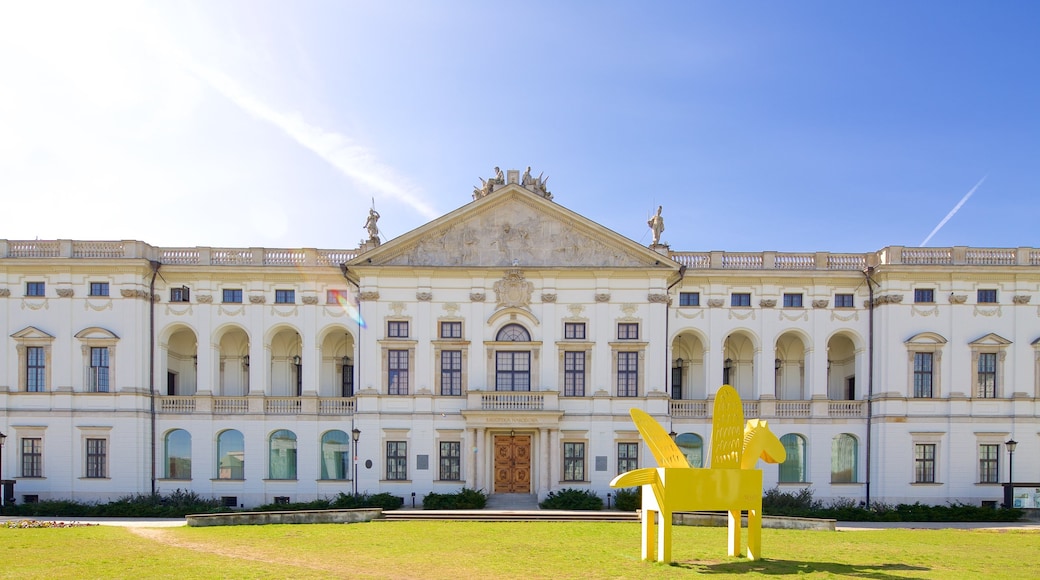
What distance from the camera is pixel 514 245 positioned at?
44031mm

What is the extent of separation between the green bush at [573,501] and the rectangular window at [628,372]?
20.3 ft

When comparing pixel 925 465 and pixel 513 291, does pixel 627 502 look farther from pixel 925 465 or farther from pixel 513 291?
pixel 925 465

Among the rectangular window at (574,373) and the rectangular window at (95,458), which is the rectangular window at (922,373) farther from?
the rectangular window at (95,458)

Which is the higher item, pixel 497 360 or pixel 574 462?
pixel 497 360

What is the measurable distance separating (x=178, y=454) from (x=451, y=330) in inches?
622

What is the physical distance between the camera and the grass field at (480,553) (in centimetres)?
2142

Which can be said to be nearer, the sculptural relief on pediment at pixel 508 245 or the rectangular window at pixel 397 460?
the rectangular window at pixel 397 460

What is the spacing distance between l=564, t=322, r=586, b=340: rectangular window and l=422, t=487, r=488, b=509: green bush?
9462 mm

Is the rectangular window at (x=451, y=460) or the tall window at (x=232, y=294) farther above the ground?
the tall window at (x=232, y=294)

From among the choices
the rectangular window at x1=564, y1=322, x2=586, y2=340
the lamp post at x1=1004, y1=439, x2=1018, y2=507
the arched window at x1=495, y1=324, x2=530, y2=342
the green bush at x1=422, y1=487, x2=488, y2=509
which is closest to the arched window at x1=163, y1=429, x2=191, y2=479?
the green bush at x1=422, y1=487, x2=488, y2=509

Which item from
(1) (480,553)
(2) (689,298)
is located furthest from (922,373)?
(1) (480,553)

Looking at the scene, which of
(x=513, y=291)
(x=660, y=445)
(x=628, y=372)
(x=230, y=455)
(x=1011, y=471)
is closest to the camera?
(x=660, y=445)

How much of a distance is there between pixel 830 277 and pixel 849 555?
22.3 meters

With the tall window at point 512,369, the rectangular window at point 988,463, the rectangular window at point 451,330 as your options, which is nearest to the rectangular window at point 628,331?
the tall window at point 512,369
